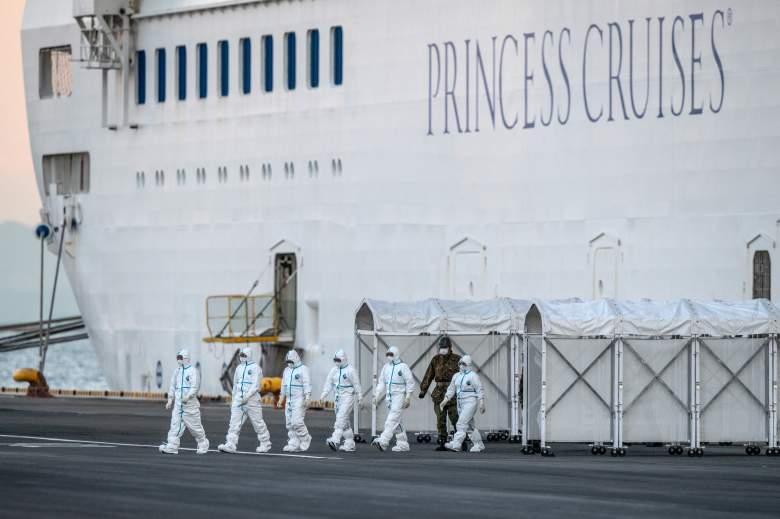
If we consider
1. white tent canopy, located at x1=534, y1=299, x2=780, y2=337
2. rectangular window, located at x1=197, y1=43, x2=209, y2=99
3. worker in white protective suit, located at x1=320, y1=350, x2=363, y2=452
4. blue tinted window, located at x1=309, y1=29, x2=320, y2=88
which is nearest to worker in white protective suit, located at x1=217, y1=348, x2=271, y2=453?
worker in white protective suit, located at x1=320, y1=350, x2=363, y2=452

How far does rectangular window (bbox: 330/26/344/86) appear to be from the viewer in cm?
5191

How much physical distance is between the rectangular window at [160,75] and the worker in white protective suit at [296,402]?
85.4 ft

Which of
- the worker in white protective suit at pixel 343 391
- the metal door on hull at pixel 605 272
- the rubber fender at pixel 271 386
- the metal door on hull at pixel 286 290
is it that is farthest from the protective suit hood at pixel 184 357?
the metal door on hull at pixel 286 290

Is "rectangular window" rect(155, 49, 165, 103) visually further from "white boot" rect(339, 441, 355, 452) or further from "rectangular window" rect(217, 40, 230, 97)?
"white boot" rect(339, 441, 355, 452)

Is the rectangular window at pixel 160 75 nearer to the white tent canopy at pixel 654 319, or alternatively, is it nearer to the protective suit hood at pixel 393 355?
the protective suit hood at pixel 393 355

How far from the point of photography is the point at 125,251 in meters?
57.7

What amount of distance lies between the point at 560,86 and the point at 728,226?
226 inches

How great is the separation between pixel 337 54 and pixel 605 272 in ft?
36.2

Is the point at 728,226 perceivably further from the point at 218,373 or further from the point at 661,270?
the point at 218,373

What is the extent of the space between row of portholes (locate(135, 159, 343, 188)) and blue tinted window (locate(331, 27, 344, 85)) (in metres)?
2.28

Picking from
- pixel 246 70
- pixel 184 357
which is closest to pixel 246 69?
pixel 246 70

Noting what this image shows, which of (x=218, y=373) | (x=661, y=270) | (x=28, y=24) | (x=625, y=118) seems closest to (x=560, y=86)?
(x=625, y=118)

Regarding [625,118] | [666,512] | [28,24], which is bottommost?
[666,512]

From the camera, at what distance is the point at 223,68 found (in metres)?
54.9
